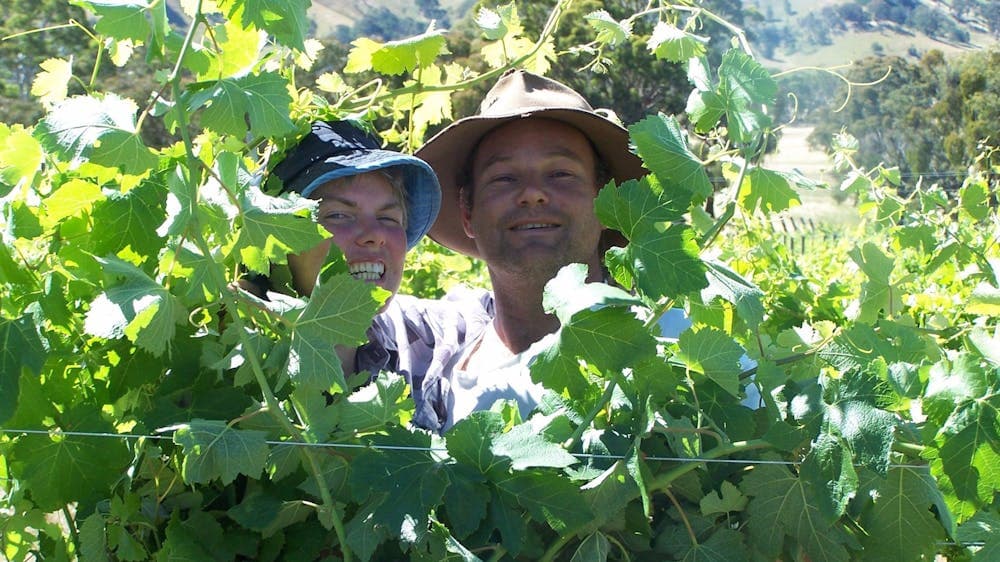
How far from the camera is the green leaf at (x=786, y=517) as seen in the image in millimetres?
1130

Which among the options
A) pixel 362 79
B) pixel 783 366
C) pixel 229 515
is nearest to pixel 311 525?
pixel 229 515

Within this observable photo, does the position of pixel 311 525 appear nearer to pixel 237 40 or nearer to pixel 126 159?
pixel 126 159

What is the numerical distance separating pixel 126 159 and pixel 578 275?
538mm

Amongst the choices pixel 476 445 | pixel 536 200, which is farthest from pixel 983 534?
pixel 536 200

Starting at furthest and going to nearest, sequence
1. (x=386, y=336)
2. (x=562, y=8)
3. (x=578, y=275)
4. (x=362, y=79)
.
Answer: (x=362, y=79), (x=386, y=336), (x=562, y=8), (x=578, y=275)

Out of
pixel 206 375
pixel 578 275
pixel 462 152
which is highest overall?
pixel 578 275

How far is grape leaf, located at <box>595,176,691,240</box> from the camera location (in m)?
1.10

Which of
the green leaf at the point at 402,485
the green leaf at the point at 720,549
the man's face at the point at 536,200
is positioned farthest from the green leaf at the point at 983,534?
the man's face at the point at 536,200

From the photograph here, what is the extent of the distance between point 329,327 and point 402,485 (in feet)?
0.68

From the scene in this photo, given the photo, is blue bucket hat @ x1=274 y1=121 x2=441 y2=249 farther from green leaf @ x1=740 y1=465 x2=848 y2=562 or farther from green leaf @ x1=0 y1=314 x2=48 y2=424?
green leaf @ x1=740 y1=465 x2=848 y2=562

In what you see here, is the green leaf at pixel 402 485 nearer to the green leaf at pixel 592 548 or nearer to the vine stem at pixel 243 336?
the vine stem at pixel 243 336

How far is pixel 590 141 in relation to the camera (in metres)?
2.78

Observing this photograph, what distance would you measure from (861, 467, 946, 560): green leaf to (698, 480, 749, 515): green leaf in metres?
0.15

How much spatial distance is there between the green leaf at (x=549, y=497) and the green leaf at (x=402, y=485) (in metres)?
0.08
